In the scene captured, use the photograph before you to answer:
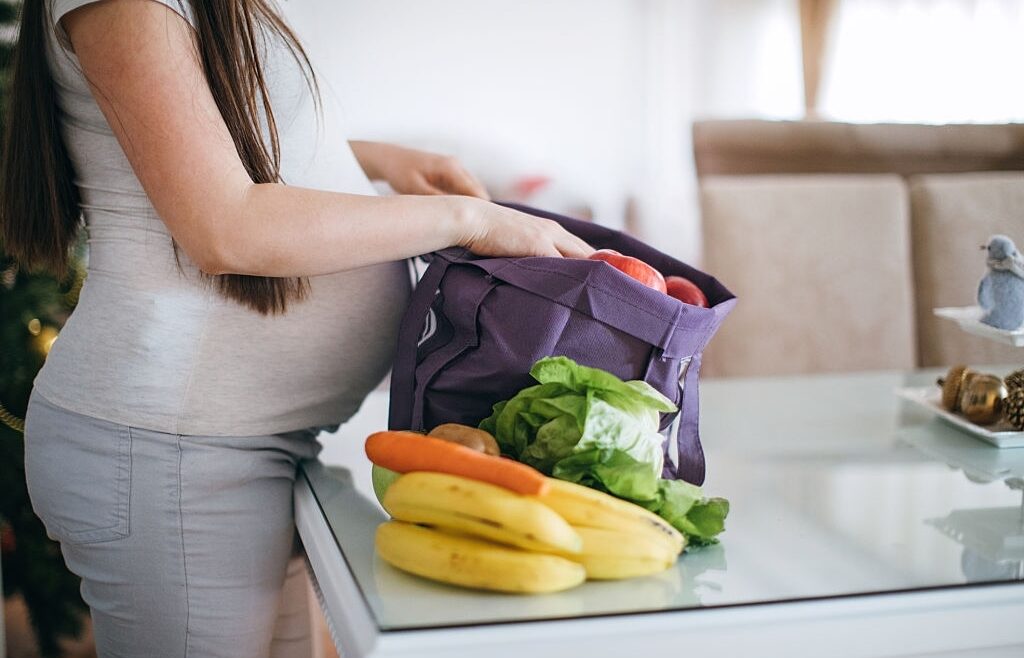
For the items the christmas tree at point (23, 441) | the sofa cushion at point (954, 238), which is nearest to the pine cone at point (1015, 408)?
the sofa cushion at point (954, 238)

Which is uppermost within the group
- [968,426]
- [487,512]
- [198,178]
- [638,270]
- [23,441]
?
[198,178]

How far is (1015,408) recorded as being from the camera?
1081 mm

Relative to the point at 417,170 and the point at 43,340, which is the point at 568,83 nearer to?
the point at 43,340

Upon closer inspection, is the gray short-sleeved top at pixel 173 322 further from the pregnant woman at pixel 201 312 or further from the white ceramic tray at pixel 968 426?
the white ceramic tray at pixel 968 426

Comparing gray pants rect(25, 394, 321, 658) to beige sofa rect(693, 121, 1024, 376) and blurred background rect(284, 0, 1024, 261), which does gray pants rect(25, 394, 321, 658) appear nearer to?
beige sofa rect(693, 121, 1024, 376)

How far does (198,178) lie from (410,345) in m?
0.24

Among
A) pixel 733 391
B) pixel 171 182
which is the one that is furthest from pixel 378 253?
pixel 733 391

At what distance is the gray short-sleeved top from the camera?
896 mm

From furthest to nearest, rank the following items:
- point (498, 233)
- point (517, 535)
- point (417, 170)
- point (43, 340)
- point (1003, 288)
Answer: point (43, 340), point (417, 170), point (1003, 288), point (498, 233), point (517, 535)

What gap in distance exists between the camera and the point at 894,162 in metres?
2.47

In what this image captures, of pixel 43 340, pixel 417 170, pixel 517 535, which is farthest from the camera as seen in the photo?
pixel 43 340

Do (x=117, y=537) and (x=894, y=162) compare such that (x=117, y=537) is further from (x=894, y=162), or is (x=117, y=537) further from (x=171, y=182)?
(x=894, y=162)

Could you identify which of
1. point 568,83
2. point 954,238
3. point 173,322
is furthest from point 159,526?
point 568,83

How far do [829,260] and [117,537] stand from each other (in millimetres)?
1380
